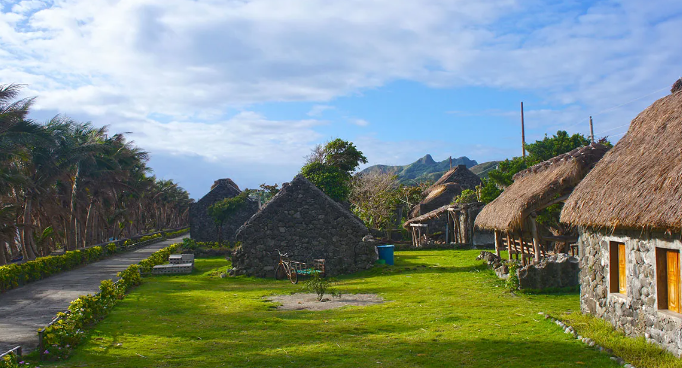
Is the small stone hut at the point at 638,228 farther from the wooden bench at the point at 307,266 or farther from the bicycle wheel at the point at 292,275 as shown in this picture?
the bicycle wheel at the point at 292,275

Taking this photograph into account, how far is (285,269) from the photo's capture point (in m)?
21.6

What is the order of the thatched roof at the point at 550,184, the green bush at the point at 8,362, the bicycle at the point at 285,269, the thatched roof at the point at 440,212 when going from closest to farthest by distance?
the green bush at the point at 8,362, the thatched roof at the point at 550,184, the bicycle at the point at 285,269, the thatched roof at the point at 440,212

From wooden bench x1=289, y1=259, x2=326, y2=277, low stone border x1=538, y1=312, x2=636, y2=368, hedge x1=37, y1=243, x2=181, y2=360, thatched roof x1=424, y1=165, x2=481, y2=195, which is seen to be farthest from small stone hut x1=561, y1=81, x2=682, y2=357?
thatched roof x1=424, y1=165, x2=481, y2=195

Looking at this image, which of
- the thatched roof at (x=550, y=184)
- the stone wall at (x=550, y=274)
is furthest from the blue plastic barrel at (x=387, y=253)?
the stone wall at (x=550, y=274)

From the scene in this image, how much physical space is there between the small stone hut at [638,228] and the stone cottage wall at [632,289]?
15 mm

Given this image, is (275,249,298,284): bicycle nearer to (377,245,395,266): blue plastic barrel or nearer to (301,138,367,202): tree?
(377,245,395,266): blue plastic barrel

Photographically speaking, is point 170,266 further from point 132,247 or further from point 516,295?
point 132,247

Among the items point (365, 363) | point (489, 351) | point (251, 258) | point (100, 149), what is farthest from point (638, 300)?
point (100, 149)

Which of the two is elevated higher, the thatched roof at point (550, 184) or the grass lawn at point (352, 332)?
the thatched roof at point (550, 184)

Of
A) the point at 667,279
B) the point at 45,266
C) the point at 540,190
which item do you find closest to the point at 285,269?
the point at 540,190

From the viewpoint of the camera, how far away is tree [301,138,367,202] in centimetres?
3444

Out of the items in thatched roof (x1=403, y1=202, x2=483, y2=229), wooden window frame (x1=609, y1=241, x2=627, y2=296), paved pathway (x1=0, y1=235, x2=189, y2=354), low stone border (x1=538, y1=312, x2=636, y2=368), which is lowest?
paved pathway (x1=0, y1=235, x2=189, y2=354)

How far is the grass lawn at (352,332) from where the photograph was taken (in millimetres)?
8734

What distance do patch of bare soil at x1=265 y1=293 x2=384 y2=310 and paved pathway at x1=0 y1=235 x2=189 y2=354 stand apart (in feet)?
19.8
